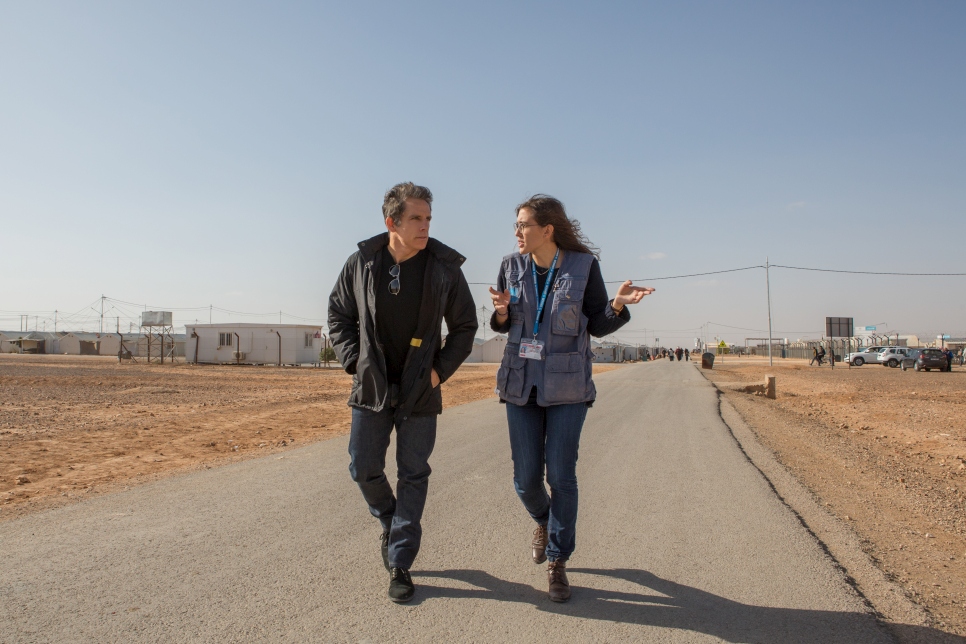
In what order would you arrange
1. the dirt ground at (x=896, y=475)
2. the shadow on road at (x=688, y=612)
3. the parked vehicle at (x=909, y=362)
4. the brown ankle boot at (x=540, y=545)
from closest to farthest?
the shadow on road at (x=688, y=612), the brown ankle boot at (x=540, y=545), the dirt ground at (x=896, y=475), the parked vehicle at (x=909, y=362)

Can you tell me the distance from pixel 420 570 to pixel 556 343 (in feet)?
4.54

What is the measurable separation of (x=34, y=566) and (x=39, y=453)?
5.72 metres

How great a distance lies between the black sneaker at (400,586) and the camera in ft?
9.29

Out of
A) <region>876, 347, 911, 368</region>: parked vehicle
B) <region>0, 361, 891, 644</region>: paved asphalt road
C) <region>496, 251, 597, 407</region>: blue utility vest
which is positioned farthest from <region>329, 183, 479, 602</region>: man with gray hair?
<region>876, 347, 911, 368</region>: parked vehicle

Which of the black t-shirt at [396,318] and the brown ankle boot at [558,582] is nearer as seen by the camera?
the brown ankle boot at [558,582]

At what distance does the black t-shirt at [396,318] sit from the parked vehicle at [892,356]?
2114 inches

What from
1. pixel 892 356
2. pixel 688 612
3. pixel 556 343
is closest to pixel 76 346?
pixel 892 356

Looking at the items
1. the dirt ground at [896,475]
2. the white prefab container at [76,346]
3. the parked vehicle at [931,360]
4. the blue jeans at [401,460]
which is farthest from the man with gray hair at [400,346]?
the white prefab container at [76,346]

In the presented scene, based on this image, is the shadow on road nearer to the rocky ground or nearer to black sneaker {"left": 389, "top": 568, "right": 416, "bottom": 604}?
black sneaker {"left": 389, "top": 568, "right": 416, "bottom": 604}

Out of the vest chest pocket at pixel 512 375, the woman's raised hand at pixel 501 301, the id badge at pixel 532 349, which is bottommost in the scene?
the vest chest pocket at pixel 512 375

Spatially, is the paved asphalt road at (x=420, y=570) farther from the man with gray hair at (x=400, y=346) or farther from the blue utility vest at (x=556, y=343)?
the blue utility vest at (x=556, y=343)

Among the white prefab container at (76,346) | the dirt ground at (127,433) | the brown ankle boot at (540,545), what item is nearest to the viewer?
the brown ankle boot at (540,545)

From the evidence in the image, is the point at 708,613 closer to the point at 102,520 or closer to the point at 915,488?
the point at 102,520

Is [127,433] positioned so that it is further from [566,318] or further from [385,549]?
[566,318]
